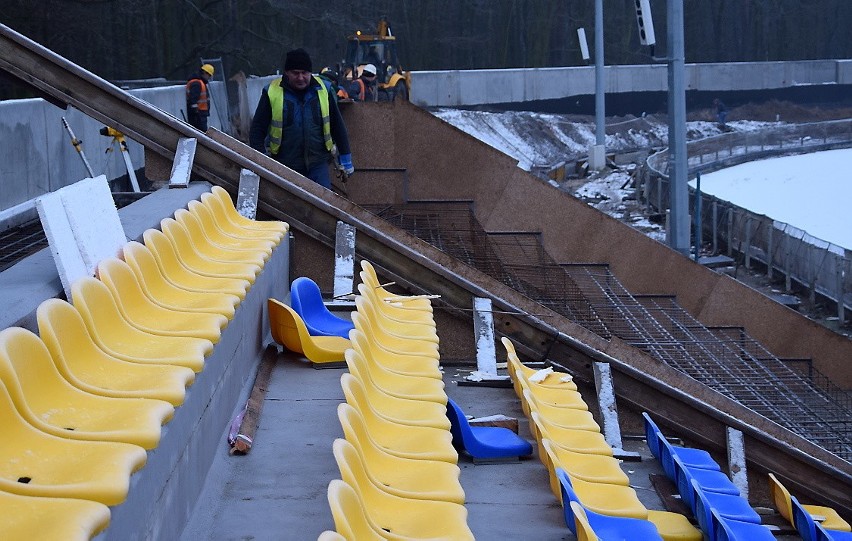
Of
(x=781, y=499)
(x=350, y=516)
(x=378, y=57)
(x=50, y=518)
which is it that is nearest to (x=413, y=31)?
(x=378, y=57)

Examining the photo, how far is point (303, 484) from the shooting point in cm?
497

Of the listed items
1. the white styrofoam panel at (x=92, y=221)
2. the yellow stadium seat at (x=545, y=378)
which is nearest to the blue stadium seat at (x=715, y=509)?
the yellow stadium seat at (x=545, y=378)

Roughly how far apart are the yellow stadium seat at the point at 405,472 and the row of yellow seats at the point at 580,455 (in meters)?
0.96

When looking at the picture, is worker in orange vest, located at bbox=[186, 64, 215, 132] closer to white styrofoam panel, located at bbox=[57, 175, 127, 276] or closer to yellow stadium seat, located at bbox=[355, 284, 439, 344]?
yellow stadium seat, located at bbox=[355, 284, 439, 344]

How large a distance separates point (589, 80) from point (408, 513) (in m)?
49.5

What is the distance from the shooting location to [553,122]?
1797 inches

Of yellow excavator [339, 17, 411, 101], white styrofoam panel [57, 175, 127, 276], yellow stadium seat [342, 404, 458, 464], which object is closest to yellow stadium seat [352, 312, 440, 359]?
yellow stadium seat [342, 404, 458, 464]

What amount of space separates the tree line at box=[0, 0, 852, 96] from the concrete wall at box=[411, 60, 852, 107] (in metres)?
1.70

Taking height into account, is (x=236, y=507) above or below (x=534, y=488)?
above

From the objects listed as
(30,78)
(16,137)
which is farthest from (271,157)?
(16,137)

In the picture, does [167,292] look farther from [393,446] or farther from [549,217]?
[549,217]

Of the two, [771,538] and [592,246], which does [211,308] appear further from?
[592,246]

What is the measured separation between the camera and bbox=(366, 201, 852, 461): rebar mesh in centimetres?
1132

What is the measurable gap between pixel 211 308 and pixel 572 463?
2164mm
